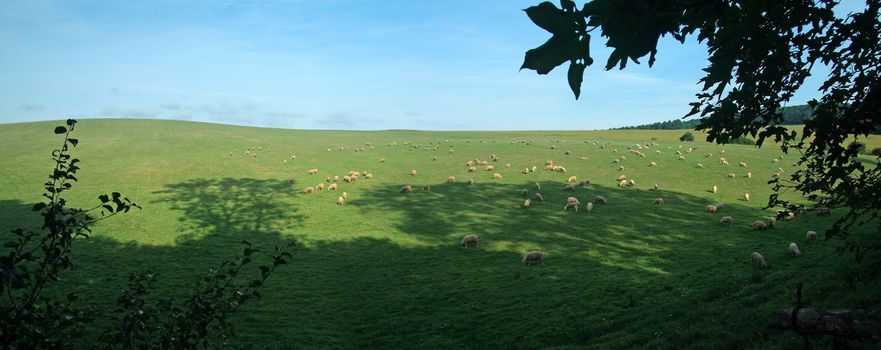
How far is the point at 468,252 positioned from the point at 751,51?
13.7 m

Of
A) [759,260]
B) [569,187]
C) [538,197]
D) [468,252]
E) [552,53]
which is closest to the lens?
[552,53]

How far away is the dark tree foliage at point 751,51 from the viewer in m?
3.01

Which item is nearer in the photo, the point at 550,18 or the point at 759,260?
the point at 550,18

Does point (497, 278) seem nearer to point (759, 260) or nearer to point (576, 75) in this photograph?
point (759, 260)

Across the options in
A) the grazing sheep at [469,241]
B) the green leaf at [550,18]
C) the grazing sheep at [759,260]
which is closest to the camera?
the green leaf at [550,18]

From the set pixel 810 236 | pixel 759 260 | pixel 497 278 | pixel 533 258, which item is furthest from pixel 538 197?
pixel 759 260

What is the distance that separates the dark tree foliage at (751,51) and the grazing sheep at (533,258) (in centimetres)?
851

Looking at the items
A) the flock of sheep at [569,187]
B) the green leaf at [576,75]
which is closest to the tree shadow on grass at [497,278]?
the flock of sheep at [569,187]

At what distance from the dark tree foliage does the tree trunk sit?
4.96 ft

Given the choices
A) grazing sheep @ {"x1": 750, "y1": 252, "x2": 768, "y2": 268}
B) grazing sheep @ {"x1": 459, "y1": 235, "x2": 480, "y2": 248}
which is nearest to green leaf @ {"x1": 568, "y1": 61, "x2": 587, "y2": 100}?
grazing sheep @ {"x1": 750, "y1": 252, "x2": 768, "y2": 268}

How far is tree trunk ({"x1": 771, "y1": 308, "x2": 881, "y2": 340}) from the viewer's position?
5.68 metres

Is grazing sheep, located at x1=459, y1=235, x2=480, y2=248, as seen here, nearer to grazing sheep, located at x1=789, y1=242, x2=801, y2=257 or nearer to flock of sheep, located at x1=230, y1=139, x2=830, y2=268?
flock of sheep, located at x1=230, y1=139, x2=830, y2=268

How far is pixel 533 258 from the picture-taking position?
1669 centimetres

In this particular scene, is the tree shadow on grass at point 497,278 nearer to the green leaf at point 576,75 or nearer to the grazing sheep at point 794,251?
the grazing sheep at point 794,251
